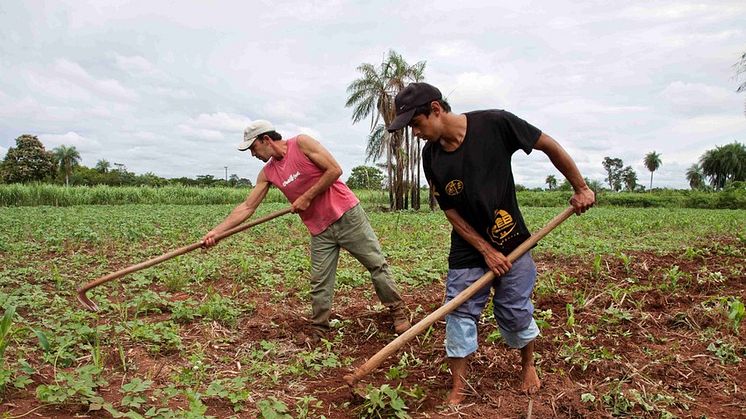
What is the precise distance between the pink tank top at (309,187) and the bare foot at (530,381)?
5.56 feet

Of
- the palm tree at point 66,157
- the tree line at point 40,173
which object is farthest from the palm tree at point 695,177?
the palm tree at point 66,157

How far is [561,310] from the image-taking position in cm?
409

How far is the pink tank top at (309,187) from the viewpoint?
3.71m

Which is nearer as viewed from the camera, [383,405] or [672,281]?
[383,405]

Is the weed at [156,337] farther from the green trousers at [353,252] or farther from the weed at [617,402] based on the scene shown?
the weed at [617,402]

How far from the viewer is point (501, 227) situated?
101 inches

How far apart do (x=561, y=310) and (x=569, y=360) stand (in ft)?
3.54

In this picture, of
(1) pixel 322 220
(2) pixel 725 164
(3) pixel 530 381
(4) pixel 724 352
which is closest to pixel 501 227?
(3) pixel 530 381

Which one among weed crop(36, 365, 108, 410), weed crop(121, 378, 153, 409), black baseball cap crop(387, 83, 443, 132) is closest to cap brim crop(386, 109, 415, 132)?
black baseball cap crop(387, 83, 443, 132)

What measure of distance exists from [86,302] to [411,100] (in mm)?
3204

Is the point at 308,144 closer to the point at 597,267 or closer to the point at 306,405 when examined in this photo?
the point at 306,405

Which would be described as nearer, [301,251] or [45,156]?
[301,251]

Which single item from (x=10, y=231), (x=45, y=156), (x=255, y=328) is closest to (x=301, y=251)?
(x=255, y=328)

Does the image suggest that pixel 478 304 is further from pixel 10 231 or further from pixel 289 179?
pixel 10 231
